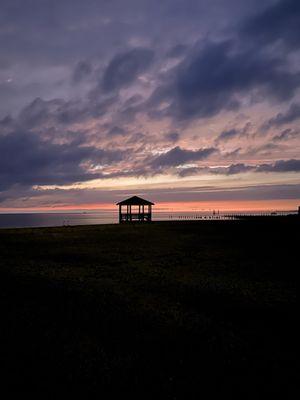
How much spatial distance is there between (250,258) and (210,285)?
650 cm

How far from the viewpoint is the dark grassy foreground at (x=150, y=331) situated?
15.3ft

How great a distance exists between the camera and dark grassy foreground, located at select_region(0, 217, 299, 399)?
4668 millimetres

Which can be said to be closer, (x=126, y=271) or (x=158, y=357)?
(x=158, y=357)

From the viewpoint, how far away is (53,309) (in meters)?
7.84

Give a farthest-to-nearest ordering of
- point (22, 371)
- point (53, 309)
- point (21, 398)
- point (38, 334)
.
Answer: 1. point (53, 309)
2. point (38, 334)
3. point (22, 371)
4. point (21, 398)

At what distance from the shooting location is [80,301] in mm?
8633

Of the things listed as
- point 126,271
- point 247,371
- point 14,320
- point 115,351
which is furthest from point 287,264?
point 14,320

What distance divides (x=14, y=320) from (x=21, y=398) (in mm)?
3124

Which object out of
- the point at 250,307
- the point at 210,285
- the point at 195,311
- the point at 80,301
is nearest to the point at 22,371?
the point at 80,301

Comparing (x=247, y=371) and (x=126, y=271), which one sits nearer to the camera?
(x=247, y=371)

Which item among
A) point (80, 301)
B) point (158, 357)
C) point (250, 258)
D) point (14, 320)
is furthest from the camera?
point (250, 258)

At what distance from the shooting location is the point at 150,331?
257 inches

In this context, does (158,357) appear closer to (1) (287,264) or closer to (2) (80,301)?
(2) (80,301)

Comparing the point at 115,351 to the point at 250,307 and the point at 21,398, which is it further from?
the point at 250,307
